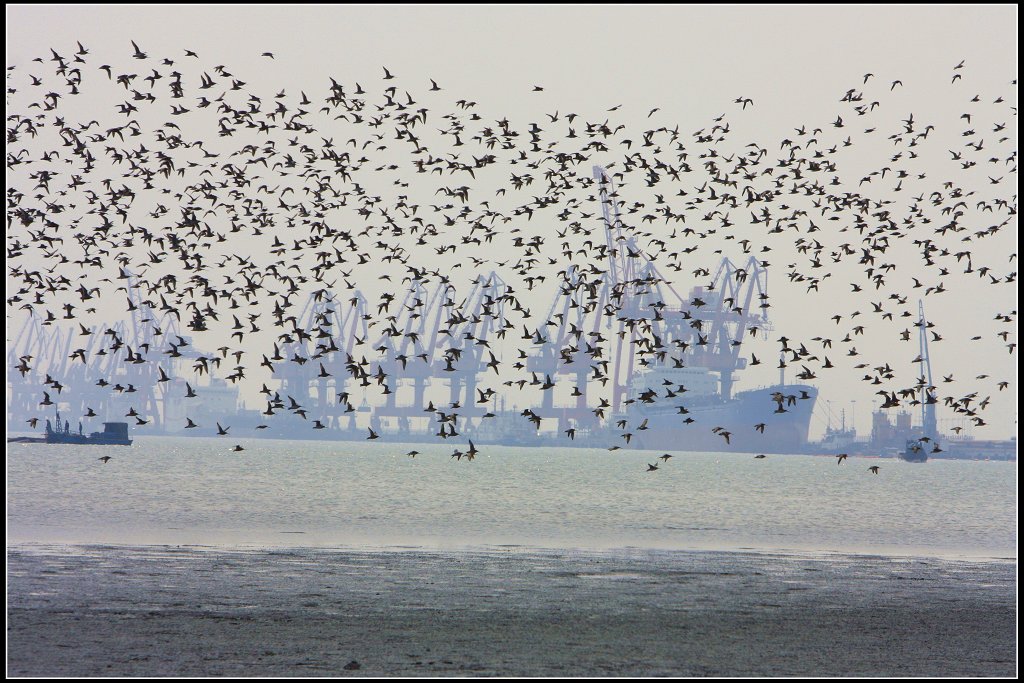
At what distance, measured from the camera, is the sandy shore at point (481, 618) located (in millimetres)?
21906

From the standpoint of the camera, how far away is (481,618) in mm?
27672

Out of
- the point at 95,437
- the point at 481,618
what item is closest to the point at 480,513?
the point at 481,618

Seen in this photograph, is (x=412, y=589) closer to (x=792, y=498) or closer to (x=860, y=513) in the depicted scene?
(x=860, y=513)

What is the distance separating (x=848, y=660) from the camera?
23.4 m

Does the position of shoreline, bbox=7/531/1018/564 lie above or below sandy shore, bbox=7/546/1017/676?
below

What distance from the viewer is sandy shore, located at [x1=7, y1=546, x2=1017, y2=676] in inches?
862

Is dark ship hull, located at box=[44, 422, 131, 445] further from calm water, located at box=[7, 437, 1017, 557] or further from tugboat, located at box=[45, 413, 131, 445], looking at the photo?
calm water, located at box=[7, 437, 1017, 557]

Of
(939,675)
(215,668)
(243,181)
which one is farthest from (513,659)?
(243,181)

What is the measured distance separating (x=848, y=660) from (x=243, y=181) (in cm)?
1911

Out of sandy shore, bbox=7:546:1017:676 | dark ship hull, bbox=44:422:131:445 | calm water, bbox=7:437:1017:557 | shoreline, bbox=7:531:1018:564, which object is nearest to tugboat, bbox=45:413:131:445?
dark ship hull, bbox=44:422:131:445

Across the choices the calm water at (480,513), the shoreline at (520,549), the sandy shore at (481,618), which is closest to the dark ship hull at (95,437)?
the calm water at (480,513)

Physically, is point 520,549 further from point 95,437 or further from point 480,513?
point 95,437

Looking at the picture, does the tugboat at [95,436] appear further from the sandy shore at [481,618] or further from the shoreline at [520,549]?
the sandy shore at [481,618]

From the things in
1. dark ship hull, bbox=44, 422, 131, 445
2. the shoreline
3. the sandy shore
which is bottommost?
the shoreline
